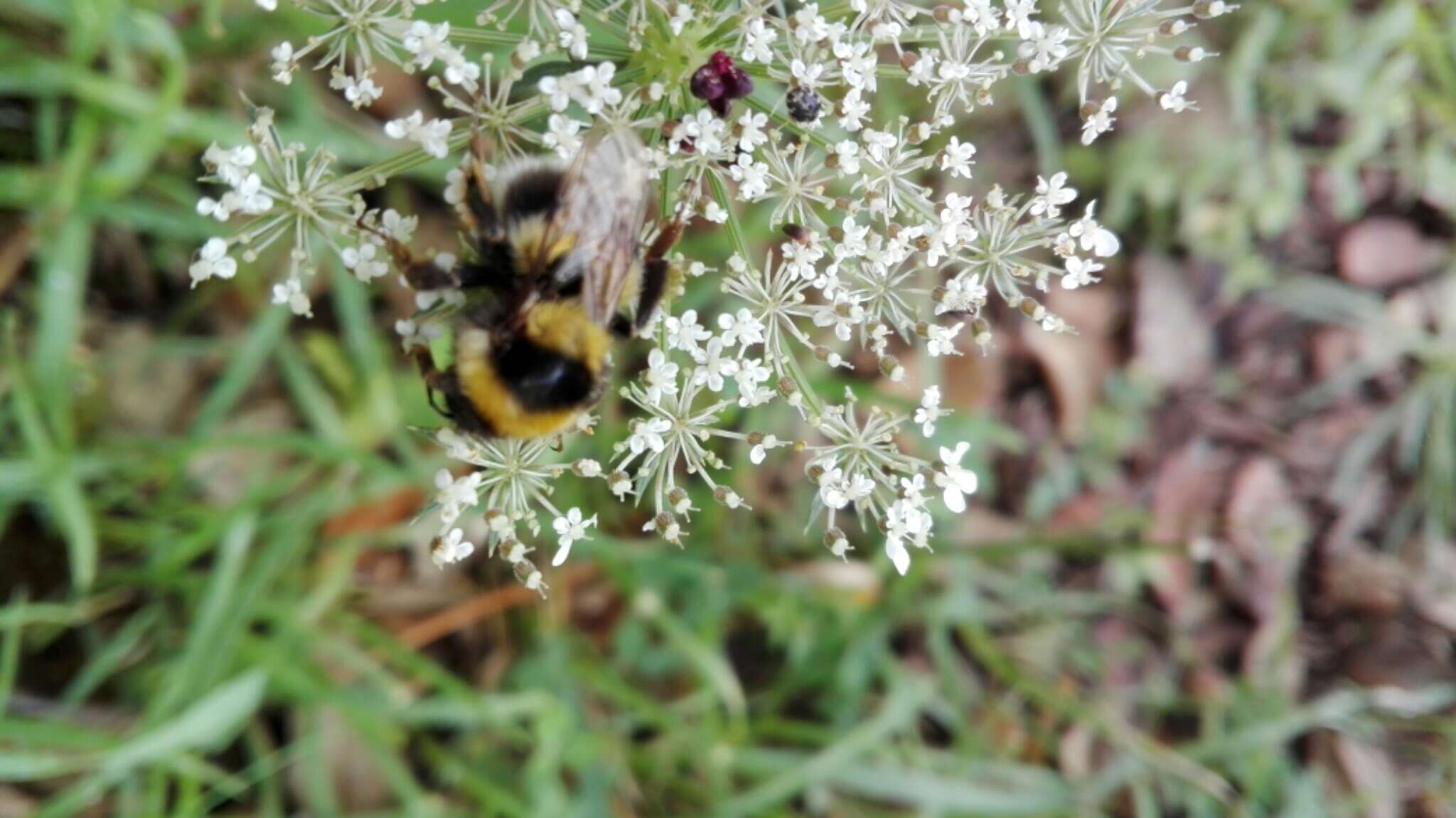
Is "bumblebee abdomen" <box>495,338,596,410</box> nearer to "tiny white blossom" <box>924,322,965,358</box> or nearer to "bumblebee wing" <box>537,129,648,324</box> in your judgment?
"bumblebee wing" <box>537,129,648,324</box>

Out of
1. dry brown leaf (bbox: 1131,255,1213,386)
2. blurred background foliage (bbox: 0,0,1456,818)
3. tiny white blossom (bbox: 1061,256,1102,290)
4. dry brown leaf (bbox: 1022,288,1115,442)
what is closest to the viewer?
tiny white blossom (bbox: 1061,256,1102,290)

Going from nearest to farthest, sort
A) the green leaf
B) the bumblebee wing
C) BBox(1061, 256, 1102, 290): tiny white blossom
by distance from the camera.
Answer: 1. the bumblebee wing
2. BBox(1061, 256, 1102, 290): tiny white blossom
3. the green leaf

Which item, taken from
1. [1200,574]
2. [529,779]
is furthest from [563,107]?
[1200,574]

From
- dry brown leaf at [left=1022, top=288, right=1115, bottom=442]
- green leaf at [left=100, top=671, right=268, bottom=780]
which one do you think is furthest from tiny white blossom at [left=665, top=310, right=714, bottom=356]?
dry brown leaf at [left=1022, top=288, right=1115, bottom=442]

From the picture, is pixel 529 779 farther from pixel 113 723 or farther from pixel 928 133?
pixel 928 133

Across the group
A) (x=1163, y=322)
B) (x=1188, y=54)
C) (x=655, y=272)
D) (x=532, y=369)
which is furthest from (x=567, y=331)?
(x=1163, y=322)

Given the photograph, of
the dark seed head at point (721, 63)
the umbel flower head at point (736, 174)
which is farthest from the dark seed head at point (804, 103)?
the dark seed head at point (721, 63)

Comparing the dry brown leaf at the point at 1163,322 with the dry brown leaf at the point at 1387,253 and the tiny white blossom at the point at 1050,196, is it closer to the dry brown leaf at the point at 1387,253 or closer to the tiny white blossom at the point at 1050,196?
the dry brown leaf at the point at 1387,253
